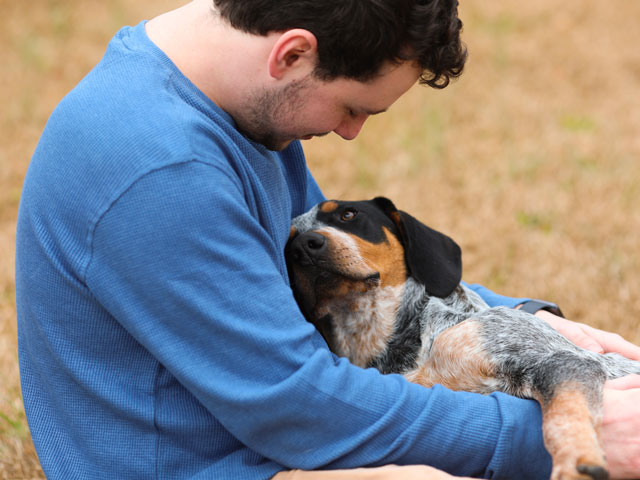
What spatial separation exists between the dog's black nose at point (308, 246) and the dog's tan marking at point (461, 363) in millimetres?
541

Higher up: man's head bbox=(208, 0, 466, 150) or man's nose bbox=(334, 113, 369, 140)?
man's head bbox=(208, 0, 466, 150)

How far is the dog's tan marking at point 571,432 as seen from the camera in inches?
70.4

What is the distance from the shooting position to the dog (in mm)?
2340

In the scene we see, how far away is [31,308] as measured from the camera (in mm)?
1993

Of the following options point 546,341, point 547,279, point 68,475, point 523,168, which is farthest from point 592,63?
point 68,475

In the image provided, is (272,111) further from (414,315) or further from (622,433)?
(622,433)

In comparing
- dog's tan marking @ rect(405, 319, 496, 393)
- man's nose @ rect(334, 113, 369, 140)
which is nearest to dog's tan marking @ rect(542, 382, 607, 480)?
dog's tan marking @ rect(405, 319, 496, 393)

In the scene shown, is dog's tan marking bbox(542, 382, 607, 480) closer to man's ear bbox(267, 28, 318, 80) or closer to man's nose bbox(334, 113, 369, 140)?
man's nose bbox(334, 113, 369, 140)

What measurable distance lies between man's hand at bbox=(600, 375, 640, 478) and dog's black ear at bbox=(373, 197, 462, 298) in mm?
884

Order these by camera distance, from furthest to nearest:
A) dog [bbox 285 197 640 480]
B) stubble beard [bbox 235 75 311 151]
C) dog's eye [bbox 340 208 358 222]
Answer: dog's eye [bbox 340 208 358 222], dog [bbox 285 197 640 480], stubble beard [bbox 235 75 311 151]

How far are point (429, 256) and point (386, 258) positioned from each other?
7.0 inches

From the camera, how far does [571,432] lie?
6.16 feet

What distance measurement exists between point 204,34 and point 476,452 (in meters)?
1.39

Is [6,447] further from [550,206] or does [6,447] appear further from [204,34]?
→ [550,206]
